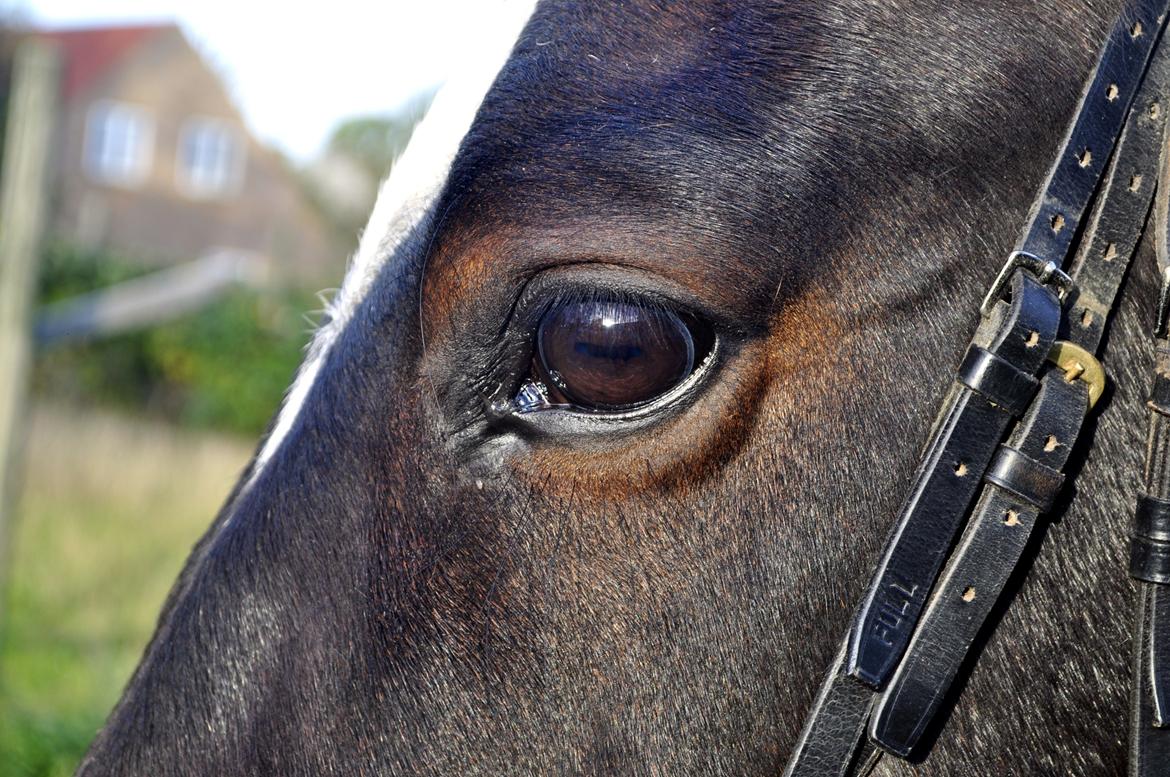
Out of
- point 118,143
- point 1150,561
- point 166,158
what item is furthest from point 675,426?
point 118,143

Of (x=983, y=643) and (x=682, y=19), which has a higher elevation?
(x=682, y=19)

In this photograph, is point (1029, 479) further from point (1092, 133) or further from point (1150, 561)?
point (1092, 133)

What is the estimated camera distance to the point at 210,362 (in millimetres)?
18812

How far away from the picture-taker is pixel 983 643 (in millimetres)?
1336

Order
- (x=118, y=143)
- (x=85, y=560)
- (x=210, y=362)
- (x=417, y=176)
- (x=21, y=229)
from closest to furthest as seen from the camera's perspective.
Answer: (x=417, y=176)
(x=21, y=229)
(x=85, y=560)
(x=210, y=362)
(x=118, y=143)

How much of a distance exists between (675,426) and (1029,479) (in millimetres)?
421

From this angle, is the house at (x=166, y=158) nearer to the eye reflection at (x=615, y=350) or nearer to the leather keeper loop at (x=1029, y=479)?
the eye reflection at (x=615, y=350)

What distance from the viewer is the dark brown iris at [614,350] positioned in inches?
54.4

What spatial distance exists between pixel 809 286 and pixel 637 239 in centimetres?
23

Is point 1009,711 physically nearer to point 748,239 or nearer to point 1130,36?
point 748,239

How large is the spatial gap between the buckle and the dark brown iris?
14.8 inches

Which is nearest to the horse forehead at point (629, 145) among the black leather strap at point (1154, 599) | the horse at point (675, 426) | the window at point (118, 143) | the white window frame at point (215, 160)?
the horse at point (675, 426)

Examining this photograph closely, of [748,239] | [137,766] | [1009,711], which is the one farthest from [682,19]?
[137,766]

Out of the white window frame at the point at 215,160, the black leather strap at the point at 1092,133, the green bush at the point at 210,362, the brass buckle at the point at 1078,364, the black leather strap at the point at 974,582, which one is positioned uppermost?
the black leather strap at the point at 1092,133
